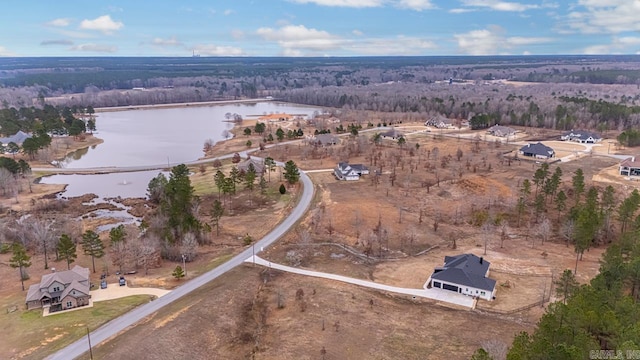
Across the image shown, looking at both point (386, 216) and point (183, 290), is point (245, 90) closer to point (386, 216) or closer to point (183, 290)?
point (386, 216)

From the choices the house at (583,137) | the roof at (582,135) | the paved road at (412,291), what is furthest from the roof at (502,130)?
the paved road at (412,291)

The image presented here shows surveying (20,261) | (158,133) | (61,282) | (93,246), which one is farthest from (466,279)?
(158,133)

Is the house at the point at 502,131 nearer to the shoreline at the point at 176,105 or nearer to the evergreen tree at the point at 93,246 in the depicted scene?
the evergreen tree at the point at 93,246

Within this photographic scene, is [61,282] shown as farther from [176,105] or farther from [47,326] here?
[176,105]

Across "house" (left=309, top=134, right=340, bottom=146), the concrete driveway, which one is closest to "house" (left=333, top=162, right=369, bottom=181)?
"house" (left=309, top=134, right=340, bottom=146)

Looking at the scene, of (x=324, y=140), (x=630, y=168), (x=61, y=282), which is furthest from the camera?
(x=324, y=140)

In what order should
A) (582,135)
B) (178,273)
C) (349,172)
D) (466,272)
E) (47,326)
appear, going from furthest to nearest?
(582,135) → (349,172) → (178,273) → (466,272) → (47,326)

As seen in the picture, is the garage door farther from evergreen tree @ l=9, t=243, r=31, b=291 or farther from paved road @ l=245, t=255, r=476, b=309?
evergreen tree @ l=9, t=243, r=31, b=291

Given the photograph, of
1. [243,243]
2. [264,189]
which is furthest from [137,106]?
[243,243]
